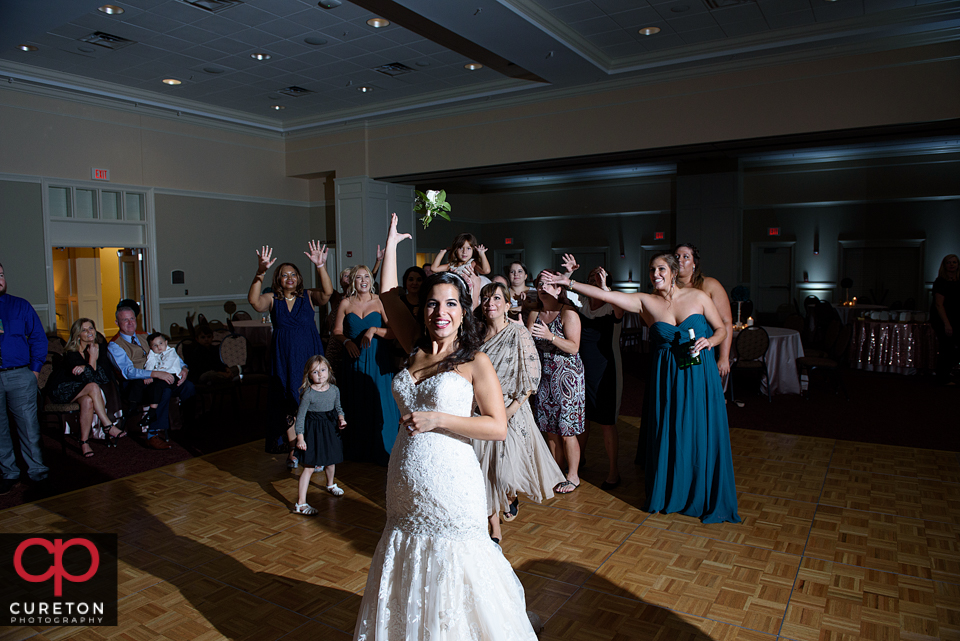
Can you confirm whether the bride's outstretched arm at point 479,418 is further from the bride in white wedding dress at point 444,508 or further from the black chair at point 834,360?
the black chair at point 834,360

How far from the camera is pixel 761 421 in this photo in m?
6.81

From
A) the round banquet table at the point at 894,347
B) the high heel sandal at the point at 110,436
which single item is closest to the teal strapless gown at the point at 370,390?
the high heel sandal at the point at 110,436

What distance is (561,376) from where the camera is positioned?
14.8ft

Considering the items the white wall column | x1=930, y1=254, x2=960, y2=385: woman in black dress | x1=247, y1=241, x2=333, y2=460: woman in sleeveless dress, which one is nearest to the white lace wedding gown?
x1=247, y1=241, x2=333, y2=460: woman in sleeveless dress

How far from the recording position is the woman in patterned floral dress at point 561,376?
4.35 m

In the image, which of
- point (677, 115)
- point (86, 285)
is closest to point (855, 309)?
point (677, 115)

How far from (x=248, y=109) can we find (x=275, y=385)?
815 centimetres

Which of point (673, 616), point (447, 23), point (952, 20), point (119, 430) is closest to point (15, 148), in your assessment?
point (119, 430)

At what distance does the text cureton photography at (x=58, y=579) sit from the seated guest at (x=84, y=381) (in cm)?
203

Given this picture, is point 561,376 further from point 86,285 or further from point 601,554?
point 86,285

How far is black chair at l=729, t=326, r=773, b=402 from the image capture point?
7.77 m

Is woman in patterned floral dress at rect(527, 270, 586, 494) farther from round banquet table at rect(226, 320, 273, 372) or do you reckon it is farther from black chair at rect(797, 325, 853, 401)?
round banquet table at rect(226, 320, 273, 372)

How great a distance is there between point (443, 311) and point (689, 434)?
2.52m

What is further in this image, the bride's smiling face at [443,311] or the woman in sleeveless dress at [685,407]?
the woman in sleeveless dress at [685,407]
